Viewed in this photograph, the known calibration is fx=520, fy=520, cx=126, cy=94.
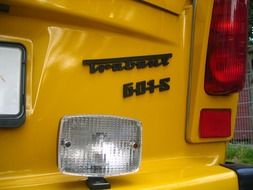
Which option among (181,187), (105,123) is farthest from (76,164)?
(181,187)

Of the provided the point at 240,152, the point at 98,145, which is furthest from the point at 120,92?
the point at 240,152

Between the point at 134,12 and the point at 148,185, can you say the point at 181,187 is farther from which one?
the point at 134,12

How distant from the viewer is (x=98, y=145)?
1.67 metres

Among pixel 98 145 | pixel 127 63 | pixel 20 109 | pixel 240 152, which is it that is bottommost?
pixel 240 152

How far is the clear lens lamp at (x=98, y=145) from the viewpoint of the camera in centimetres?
162

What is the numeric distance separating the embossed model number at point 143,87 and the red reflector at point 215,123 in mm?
203

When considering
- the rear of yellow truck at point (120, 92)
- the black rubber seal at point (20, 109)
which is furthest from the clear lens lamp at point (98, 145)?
the black rubber seal at point (20, 109)

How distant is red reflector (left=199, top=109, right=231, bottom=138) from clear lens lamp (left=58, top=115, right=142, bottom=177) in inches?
18.8

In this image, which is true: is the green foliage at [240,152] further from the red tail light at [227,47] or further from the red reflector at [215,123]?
the red tail light at [227,47]

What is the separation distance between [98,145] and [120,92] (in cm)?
31

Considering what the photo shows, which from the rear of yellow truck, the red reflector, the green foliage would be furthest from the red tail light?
the green foliage

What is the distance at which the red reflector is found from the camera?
2.12m

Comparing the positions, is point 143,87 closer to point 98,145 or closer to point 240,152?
point 98,145

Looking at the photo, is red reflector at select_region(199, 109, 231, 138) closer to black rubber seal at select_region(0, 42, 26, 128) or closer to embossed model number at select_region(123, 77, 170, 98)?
embossed model number at select_region(123, 77, 170, 98)
